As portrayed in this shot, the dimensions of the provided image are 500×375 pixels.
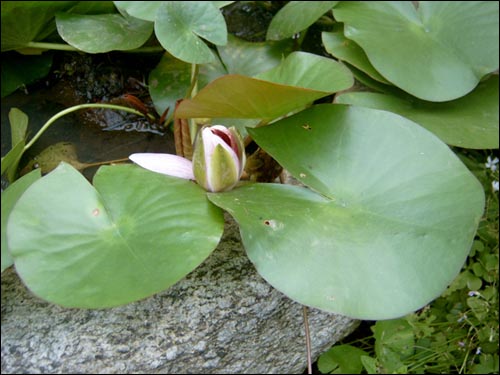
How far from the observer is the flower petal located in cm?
91

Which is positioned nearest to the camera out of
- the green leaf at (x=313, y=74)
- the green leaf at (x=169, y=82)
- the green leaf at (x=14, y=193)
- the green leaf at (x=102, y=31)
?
the green leaf at (x=14, y=193)

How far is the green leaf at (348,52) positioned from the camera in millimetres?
1174

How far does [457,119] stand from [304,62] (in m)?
0.38

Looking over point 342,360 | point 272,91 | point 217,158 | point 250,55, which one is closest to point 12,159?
point 217,158

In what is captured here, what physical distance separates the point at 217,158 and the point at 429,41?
0.68m

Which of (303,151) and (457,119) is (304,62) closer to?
(303,151)

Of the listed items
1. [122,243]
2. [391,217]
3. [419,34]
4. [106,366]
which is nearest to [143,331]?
[106,366]

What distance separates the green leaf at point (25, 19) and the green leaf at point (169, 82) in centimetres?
24

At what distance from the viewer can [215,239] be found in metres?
0.79

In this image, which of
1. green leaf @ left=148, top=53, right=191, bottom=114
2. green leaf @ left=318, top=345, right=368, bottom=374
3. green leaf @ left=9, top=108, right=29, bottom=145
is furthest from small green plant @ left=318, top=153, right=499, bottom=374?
green leaf @ left=9, top=108, right=29, bottom=145

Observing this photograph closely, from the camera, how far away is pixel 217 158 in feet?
2.78

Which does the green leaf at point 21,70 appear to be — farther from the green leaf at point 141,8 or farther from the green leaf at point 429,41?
the green leaf at point 429,41

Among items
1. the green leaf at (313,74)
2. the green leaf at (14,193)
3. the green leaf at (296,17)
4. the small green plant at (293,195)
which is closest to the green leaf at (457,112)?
the small green plant at (293,195)

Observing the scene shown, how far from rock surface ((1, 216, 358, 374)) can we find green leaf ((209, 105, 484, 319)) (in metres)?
0.18
